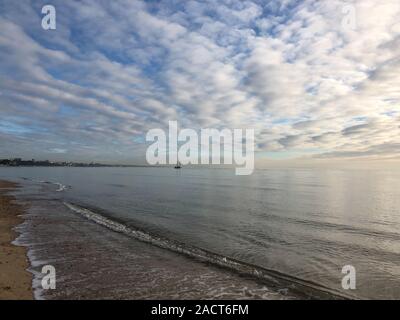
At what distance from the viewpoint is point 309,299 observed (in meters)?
11.4

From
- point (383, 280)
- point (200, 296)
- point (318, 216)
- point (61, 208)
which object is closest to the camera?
point (200, 296)

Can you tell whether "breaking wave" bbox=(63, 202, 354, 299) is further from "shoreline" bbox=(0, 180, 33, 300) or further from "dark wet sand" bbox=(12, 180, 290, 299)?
"shoreline" bbox=(0, 180, 33, 300)

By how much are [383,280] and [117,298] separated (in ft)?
38.3

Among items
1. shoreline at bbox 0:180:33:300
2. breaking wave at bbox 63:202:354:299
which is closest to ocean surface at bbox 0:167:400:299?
breaking wave at bbox 63:202:354:299

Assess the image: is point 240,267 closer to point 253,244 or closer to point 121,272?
point 253,244

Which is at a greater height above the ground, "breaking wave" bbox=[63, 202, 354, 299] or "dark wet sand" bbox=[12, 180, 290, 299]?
"dark wet sand" bbox=[12, 180, 290, 299]

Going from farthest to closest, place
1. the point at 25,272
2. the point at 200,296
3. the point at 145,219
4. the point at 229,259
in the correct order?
the point at 145,219
the point at 229,259
the point at 25,272
the point at 200,296

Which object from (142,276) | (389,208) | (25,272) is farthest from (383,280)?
(389,208)

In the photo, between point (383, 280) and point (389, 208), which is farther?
point (389, 208)

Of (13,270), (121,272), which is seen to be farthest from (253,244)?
(13,270)

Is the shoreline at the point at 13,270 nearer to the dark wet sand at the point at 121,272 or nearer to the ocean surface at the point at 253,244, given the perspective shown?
the dark wet sand at the point at 121,272

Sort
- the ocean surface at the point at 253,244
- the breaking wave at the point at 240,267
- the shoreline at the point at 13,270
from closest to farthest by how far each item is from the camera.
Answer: the shoreline at the point at 13,270 < the breaking wave at the point at 240,267 < the ocean surface at the point at 253,244

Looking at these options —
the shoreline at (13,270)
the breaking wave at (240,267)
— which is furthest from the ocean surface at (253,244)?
the shoreline at (13,270)
